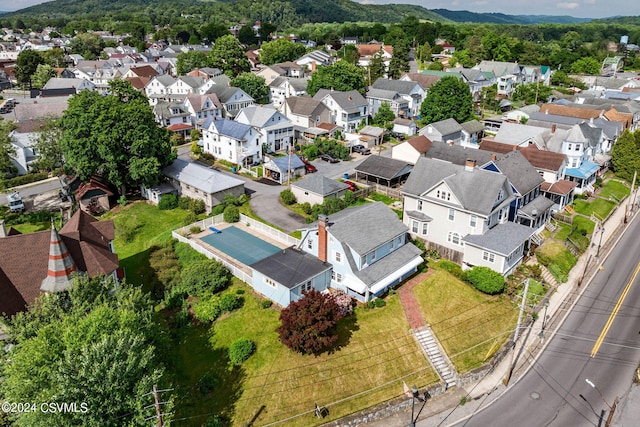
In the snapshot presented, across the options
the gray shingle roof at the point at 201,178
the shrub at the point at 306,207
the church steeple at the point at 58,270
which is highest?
the church steeple at the point at 58,270

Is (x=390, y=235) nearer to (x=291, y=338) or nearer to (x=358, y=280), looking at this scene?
(x=358, y=280)

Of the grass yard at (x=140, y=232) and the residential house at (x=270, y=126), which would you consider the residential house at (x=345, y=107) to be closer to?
the residential house at (x=270, y=126)

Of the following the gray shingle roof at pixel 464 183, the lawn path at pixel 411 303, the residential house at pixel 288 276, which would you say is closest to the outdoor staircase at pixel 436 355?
the lawn path at pixel 411 303

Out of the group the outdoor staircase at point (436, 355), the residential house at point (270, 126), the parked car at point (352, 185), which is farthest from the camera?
the residential house at point (270, 126)

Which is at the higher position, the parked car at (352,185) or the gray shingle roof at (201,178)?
the gray shingle roof at (201,178)

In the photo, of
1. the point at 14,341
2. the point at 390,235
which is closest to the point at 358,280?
the point at 390,235

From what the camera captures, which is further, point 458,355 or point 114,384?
point 458,355
